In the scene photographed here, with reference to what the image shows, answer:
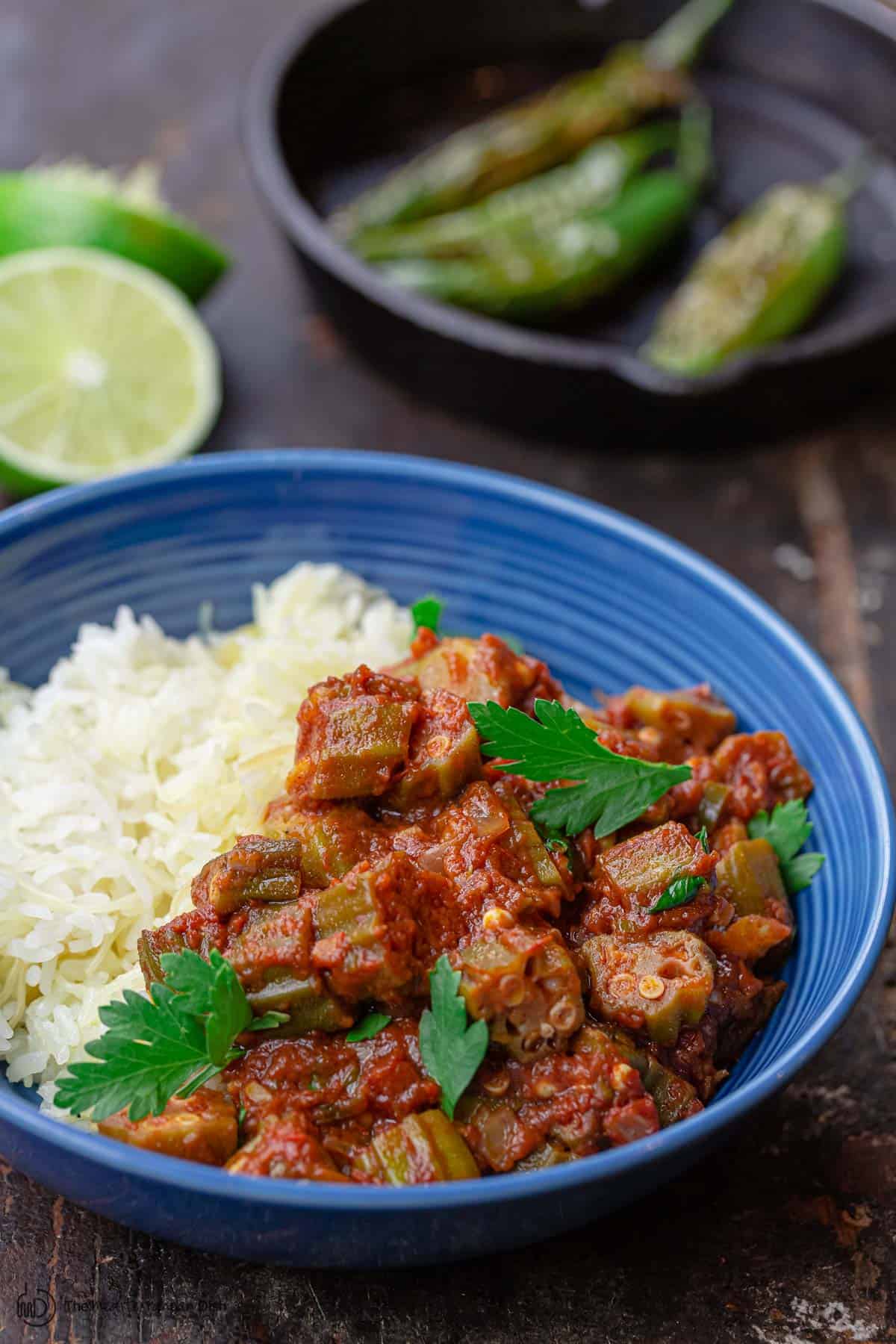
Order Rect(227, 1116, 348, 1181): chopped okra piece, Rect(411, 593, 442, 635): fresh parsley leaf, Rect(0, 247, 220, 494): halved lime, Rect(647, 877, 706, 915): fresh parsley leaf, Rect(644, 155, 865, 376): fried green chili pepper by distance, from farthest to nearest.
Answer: Rect(644, 155, 865, 376): fried green chili pepper
Rect(0, 247, 220, 494): halved lime
Rect(411, 593, 442, 635): fresh parsley leaf
Rect(647, 877, 706, 915): fresh parsley leaf
Rect(227, 1116, 348, 1181): chopped okra piece

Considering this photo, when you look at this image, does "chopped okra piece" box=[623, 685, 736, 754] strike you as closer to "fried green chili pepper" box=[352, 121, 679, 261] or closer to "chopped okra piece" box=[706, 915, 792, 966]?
"chopped okra piece" box=[706, 915, 792, 966]

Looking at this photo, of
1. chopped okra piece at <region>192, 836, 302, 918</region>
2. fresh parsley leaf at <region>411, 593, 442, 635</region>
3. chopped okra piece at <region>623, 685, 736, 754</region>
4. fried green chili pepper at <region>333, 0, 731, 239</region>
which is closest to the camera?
chopped okra piece at <region>192, 836, 302, 918</region>

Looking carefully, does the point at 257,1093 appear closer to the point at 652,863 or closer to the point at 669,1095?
the point at 669,1095

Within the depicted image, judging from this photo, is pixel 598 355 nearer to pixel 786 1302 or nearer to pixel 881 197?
pixel 881 197

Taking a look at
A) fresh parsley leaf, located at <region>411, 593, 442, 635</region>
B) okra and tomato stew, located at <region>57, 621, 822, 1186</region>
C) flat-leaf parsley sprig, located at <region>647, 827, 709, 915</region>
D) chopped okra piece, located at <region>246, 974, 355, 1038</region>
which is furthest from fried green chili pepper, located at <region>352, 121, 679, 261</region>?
chopped okra piece, located at <region>246, 974, 355, 1038</region>

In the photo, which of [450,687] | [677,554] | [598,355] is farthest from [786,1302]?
[598,355]
